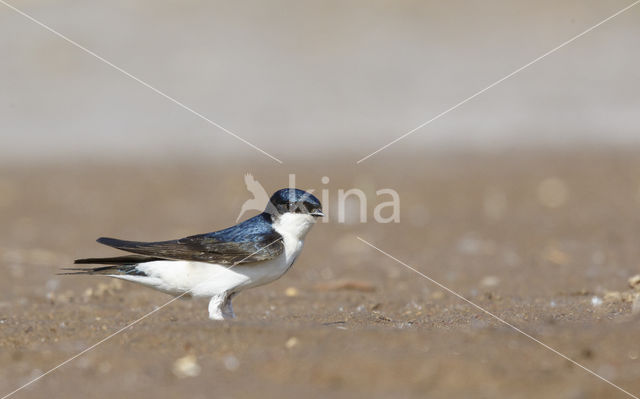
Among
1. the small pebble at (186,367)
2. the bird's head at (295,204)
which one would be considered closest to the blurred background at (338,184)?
the small pebble at (186,367)

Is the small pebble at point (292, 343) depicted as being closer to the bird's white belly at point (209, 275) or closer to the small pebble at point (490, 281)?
the bird's white belly at point (209, 275)

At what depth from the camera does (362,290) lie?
26.8 feet

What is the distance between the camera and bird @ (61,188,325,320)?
241 inches

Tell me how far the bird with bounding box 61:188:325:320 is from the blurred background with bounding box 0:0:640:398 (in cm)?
32

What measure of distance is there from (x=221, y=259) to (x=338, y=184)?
833 centimetres

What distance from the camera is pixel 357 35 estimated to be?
24469 millimetres

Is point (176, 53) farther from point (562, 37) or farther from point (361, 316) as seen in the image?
point (361, 316)

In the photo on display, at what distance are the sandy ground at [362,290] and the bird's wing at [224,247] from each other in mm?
413

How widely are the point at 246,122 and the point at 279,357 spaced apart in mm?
16077

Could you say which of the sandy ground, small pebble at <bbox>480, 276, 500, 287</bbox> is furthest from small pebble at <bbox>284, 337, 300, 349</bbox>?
small pebble at <bbox>480, 276, 500, 287</bbox>

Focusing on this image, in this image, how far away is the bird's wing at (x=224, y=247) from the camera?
20.0 ft

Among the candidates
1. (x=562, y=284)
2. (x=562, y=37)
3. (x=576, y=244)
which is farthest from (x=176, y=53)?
(x=562, y=284)

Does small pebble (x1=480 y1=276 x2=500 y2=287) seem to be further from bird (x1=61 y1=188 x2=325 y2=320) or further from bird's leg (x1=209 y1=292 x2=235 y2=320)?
bird's leg (x1=209 y1=292 x2=235 y2=320)

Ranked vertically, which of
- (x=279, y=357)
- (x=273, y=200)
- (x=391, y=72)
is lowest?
(x=279, y=357)
